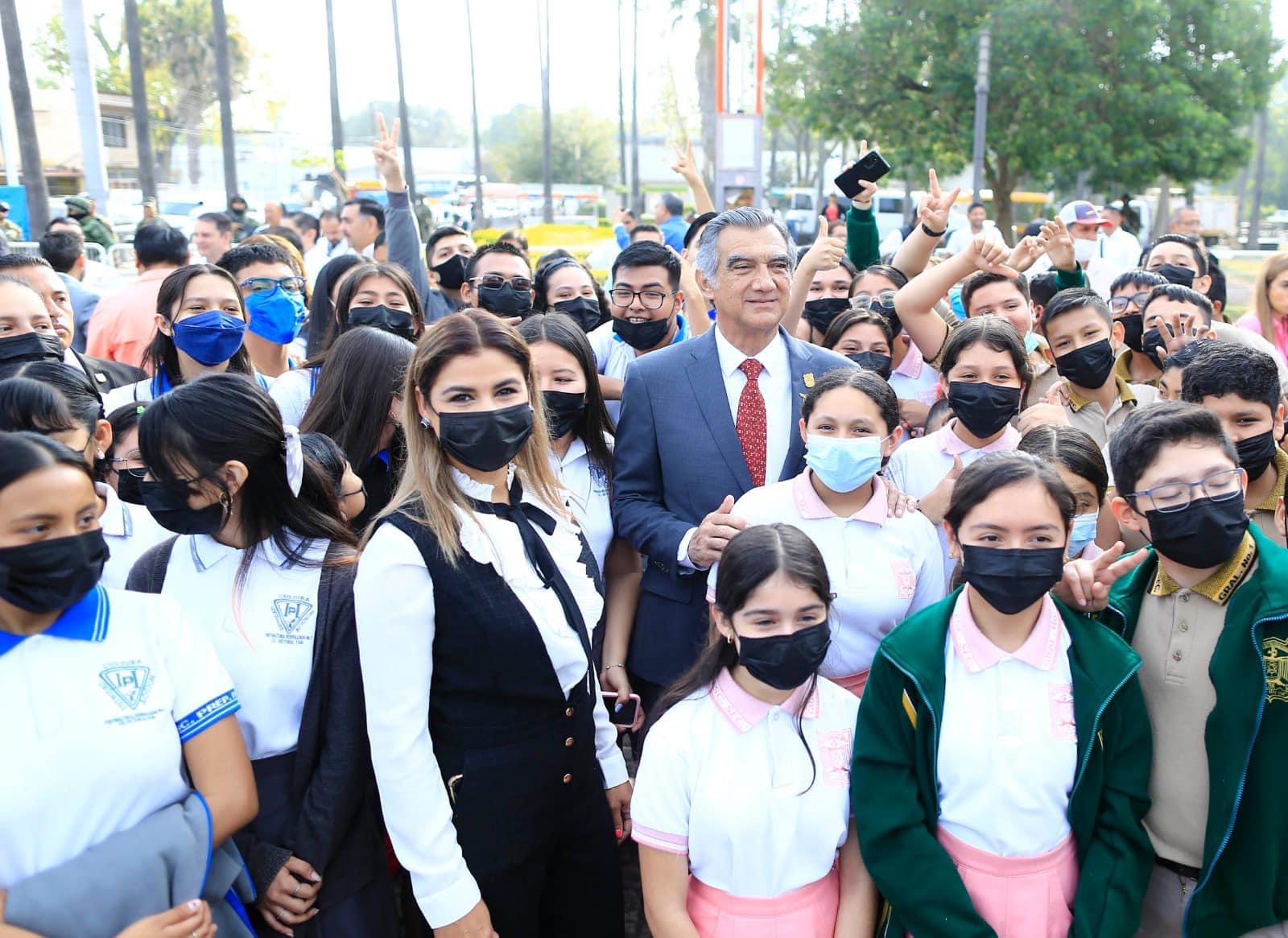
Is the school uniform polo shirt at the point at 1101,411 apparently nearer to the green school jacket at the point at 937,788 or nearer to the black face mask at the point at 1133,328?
the black face mask at the point at 1133,328

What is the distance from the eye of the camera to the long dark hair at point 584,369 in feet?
12.3

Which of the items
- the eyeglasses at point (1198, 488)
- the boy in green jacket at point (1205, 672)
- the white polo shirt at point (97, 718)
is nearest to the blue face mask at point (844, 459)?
the boy in green jacket at point (1205, 672)

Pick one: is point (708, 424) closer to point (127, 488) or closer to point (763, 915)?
point (763, 915)

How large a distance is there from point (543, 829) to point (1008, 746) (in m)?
1.10

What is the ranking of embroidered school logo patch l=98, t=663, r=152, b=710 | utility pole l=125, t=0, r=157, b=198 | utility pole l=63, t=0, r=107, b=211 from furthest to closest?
utility pole l=125, t=0, r=157, b=198 < utility pole l=63, t=0, r=107, b=211 < embroidered school logo patch l=98, t=663, r=152, b=710

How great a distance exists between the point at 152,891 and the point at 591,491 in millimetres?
1921

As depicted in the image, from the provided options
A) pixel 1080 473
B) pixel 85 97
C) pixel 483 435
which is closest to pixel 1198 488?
pixel 1080 473

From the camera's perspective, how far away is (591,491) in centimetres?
374

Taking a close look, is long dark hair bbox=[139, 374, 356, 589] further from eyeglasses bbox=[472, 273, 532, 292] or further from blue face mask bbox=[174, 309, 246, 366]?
eyeglasses bbox=[472, 273, 532, 292]

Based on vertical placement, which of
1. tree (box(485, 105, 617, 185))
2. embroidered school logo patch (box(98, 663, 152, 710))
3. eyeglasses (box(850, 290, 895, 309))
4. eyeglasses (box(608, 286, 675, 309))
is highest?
tree (box(485, 105, 617, 185))

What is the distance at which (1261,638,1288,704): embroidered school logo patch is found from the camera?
2.38m

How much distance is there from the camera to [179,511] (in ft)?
8.57

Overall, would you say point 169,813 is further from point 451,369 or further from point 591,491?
point 591,491

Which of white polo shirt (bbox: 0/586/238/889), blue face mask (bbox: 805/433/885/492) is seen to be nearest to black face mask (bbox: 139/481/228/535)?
white polo shirt (bbox: 0/586/238/889)
